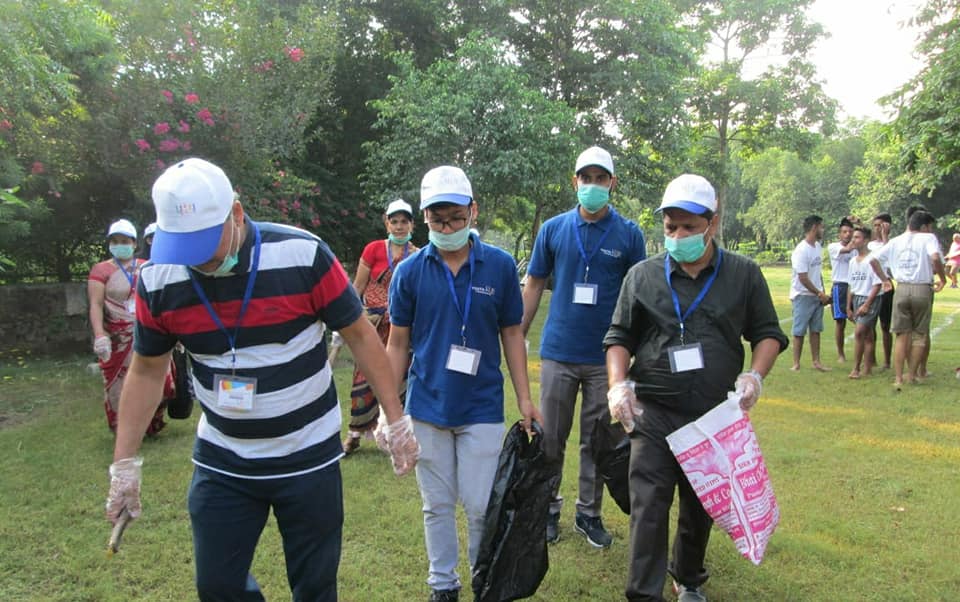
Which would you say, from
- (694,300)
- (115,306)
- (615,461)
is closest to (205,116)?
(115,306)

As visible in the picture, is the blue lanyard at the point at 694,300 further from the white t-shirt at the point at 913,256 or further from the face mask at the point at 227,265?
the white t-shirt at the point at 913,256

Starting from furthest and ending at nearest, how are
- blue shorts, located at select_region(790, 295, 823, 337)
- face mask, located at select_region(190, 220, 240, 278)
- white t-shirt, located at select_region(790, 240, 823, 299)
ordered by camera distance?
blue shorts, located at select_region(790, 295, 823, 337), white t-shirt, located at select_region(790, 240, 823, 299), face mask, located at select_region(190, 220, 240, 278)

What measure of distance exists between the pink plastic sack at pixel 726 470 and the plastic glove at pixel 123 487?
6.77ft

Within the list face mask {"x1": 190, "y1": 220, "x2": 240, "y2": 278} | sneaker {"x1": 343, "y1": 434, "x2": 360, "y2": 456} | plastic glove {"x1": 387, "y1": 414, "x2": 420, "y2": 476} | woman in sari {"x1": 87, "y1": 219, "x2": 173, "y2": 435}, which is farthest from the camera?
woman in sari {"x1": 87, "y1": 219, "x2": 173, "y2": 435}

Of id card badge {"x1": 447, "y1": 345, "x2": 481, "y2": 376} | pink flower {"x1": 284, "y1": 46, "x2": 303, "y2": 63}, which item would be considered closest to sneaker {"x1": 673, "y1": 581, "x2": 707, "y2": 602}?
id card badge {"x1": 447, "y1": 345, "x2": 481, "y2": 376}

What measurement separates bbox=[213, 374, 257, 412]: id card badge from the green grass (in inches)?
64.3

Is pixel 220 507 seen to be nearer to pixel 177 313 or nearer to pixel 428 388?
pixel 177 313

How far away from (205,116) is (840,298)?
945cm

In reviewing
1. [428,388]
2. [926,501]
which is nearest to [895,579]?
[926,501]

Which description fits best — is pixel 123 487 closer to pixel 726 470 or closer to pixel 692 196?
pixel 726 470

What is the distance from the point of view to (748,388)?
2822 mm

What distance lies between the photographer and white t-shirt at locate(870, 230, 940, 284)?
752 centimetres

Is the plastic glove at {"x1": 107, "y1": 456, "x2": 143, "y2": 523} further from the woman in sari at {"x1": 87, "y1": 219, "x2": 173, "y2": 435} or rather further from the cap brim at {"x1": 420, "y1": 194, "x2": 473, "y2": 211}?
the woman in sari at {"x1": 87, "y1": 219, "x2": 173, "y2": 435}

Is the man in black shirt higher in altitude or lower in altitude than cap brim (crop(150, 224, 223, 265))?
lower
